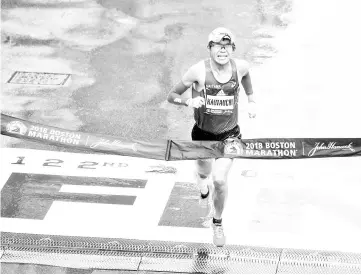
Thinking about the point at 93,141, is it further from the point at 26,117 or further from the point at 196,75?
the point at 26,117

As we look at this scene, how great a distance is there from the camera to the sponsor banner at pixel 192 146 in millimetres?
10172

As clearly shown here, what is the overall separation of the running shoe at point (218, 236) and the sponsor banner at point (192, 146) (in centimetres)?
79

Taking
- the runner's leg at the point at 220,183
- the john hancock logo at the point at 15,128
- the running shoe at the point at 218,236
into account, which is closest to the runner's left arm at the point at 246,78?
the runner's leg at the point at 220,183

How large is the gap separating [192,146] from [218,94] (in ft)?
2.43

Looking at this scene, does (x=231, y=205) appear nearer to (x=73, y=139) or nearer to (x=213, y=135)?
(x=213, y=135)

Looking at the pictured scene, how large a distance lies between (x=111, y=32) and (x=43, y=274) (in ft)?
25.5

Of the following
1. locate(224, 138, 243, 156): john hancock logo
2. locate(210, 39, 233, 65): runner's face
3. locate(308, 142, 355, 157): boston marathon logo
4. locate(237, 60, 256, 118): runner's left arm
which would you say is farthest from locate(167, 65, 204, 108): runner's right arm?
locate(308, 142, 355, 157): boston marathon logo

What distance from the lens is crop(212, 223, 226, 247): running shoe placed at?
32.6 ft

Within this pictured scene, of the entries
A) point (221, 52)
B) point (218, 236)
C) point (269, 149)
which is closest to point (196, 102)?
point (221, 52)

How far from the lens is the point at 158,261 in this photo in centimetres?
982

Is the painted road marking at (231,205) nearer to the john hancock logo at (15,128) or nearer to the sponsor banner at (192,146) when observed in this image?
the sponsor banner at (192,146)

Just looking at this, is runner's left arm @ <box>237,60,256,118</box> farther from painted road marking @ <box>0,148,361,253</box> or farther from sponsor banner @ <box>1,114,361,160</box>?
painted road marking @ <box>0,148,361,253</box>

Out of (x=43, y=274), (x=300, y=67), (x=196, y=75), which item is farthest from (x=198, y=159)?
(x=300, y=67)

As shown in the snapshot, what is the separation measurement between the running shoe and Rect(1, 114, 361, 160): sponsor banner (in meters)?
0.79
